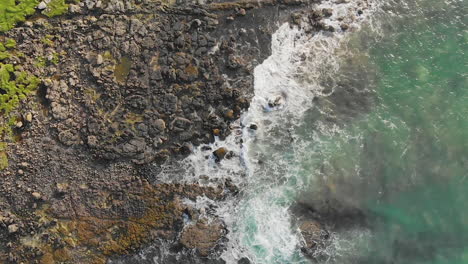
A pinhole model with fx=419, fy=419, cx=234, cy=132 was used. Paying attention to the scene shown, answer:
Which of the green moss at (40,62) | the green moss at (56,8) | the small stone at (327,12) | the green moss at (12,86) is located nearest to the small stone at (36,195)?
the green moss at (12,86)

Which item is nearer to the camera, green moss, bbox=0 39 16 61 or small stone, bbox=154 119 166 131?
small stone, bbox=154 119 166 131

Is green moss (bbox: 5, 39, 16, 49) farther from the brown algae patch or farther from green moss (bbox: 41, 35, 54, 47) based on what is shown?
the brown algae patch

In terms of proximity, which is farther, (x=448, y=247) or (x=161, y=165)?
(x=161, y=165)

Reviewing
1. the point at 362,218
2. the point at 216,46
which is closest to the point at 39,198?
the point at 216,46

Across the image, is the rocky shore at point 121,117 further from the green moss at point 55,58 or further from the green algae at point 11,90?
the green algae at point 11,90

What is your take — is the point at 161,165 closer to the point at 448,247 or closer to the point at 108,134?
the point at 108,134

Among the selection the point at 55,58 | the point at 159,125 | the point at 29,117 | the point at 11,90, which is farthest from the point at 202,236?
the point at 11,90

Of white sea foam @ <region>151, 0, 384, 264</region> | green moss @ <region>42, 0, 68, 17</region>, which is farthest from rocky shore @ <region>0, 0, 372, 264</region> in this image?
white sea foam @ <region>151, 0, 384, 264</region>
